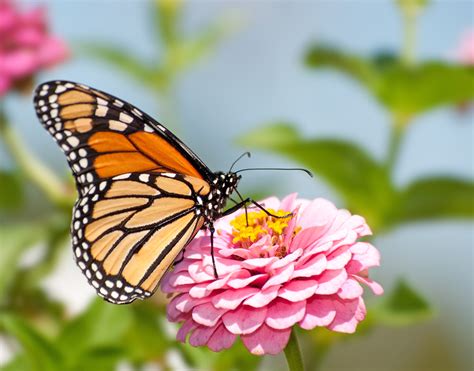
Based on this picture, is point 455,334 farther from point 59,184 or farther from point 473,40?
point 59,184

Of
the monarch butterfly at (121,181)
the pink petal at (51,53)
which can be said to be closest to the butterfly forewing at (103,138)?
the monarch butterfly at (121,181)

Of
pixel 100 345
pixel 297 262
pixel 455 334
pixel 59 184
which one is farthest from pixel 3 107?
pixel 455 334

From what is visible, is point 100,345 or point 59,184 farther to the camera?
point 59,184

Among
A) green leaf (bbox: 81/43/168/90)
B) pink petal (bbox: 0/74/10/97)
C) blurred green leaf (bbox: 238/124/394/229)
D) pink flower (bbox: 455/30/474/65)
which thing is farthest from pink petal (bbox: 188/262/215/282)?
pink flower (bbox: 455/30/474/65)

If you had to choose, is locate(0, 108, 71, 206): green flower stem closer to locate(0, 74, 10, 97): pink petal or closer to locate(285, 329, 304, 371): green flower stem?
locate(0, 74, 10, 97): pink petal

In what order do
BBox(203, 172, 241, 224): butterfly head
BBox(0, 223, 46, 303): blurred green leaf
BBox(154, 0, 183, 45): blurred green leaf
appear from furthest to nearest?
1. BBox(154, 0, 183, 45): blurred green leaf
2. BBox(0, 223, 46, 303): blurred green leaf
3. BBox(203, 172, 241, 224): butterfly head

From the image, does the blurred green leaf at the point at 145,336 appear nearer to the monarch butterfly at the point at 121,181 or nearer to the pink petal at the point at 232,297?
the monarch butterfly at the point at 121,181
